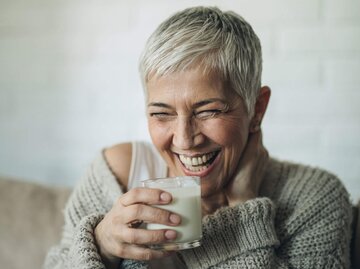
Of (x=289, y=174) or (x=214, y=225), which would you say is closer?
(x=214, y=225)

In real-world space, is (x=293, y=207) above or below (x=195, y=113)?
Result: below

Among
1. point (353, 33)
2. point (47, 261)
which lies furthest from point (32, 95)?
point (353, 33)

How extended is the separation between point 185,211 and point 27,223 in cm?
95

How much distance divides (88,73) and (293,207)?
1.18 metres

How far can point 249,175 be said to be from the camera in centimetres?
167

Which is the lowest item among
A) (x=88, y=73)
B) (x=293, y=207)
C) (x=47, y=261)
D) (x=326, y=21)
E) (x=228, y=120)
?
(x=47, y=261)

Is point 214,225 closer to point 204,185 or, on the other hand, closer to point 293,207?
point 204,185

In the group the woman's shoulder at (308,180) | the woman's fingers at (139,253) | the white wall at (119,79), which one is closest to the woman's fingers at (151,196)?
the woman's fingers at (139,253)

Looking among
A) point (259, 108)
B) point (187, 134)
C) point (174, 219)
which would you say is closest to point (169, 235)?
point (174, 219)

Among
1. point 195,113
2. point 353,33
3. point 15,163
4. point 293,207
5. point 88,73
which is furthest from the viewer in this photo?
point 15,163

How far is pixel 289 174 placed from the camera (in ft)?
5.90

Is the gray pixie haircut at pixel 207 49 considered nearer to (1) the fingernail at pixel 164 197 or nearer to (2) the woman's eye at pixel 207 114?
(2) the woman's eye at pixel 207 114

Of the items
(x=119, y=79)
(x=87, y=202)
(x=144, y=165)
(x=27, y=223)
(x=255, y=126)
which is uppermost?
(x=119, y=79)

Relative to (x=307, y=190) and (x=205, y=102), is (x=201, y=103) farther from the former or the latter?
(x=307, y=190)
